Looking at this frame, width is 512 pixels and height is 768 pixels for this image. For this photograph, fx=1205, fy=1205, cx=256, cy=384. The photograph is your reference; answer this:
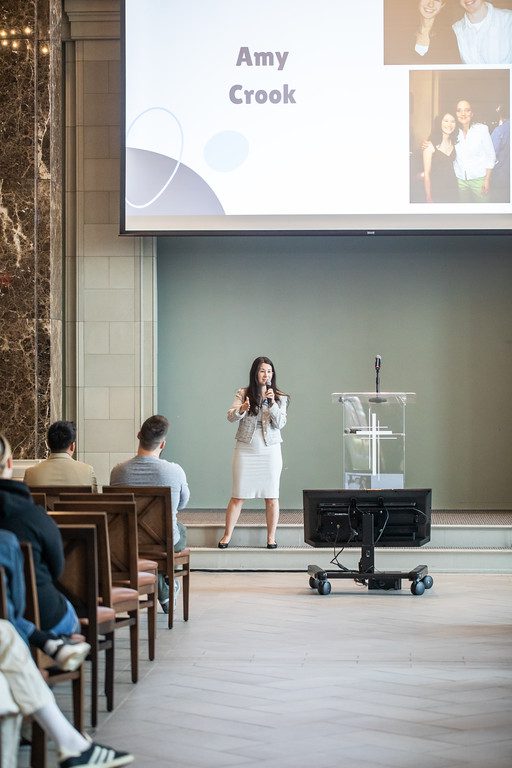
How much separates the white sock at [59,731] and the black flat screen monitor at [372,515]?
13.8ft

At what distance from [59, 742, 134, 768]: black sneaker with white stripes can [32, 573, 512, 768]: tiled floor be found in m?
0.26

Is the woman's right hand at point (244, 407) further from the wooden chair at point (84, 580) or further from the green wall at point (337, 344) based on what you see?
the wooden chair at point (84, 580)

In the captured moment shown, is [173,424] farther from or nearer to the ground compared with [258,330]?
nearer to the ground

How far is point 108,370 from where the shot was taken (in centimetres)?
1052

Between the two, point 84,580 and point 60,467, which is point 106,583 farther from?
point 60,467

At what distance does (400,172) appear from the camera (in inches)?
389

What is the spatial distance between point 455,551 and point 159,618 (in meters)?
2.80

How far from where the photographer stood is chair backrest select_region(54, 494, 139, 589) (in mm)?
5234

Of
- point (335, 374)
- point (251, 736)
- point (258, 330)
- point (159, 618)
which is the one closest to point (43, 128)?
point (258, 330)

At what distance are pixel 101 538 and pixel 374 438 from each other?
4363mm

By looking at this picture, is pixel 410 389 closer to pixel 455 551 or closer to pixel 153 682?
pixel 455 551

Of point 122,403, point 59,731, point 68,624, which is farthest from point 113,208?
point 59,731

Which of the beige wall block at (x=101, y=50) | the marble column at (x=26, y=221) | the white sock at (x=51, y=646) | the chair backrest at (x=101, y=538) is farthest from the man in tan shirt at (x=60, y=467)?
the beige wall block at (x=101, y=50)

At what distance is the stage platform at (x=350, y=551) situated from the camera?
8859 millimetres
